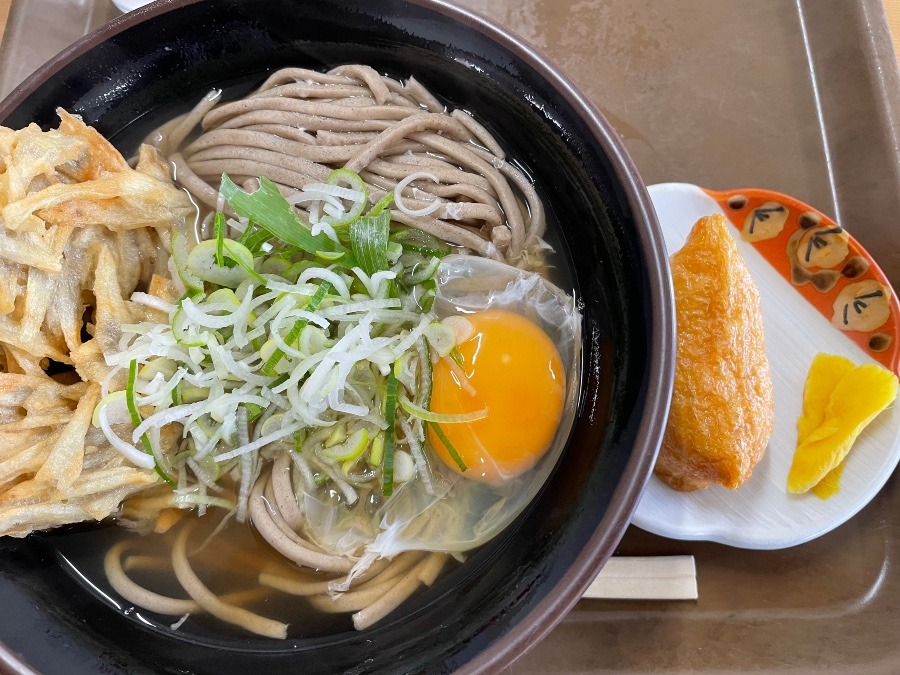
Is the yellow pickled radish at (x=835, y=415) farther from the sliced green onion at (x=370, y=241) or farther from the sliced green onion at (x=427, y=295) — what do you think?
the sliced green onion at (x=370, y=241)

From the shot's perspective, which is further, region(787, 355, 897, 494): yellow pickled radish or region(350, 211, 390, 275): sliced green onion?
region(787, 355, 897, 494): yellow pickled radish

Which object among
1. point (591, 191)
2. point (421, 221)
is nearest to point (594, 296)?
point (591, 191)

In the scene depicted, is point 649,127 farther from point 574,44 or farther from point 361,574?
point 361,574

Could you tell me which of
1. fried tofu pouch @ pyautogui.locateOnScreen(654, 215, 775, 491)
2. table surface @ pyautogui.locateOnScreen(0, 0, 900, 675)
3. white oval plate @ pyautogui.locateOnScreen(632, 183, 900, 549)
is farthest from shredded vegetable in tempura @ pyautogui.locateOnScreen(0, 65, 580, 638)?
table surface @ pyautogui.locateOnScreen(0, 0, 900, 675)

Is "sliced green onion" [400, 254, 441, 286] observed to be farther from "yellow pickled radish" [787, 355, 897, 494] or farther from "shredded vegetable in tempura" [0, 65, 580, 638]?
"yellow pickled radish" [787, 355, 897, 494]

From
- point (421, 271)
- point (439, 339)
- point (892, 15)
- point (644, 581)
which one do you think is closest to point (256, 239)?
point (421, 271)
